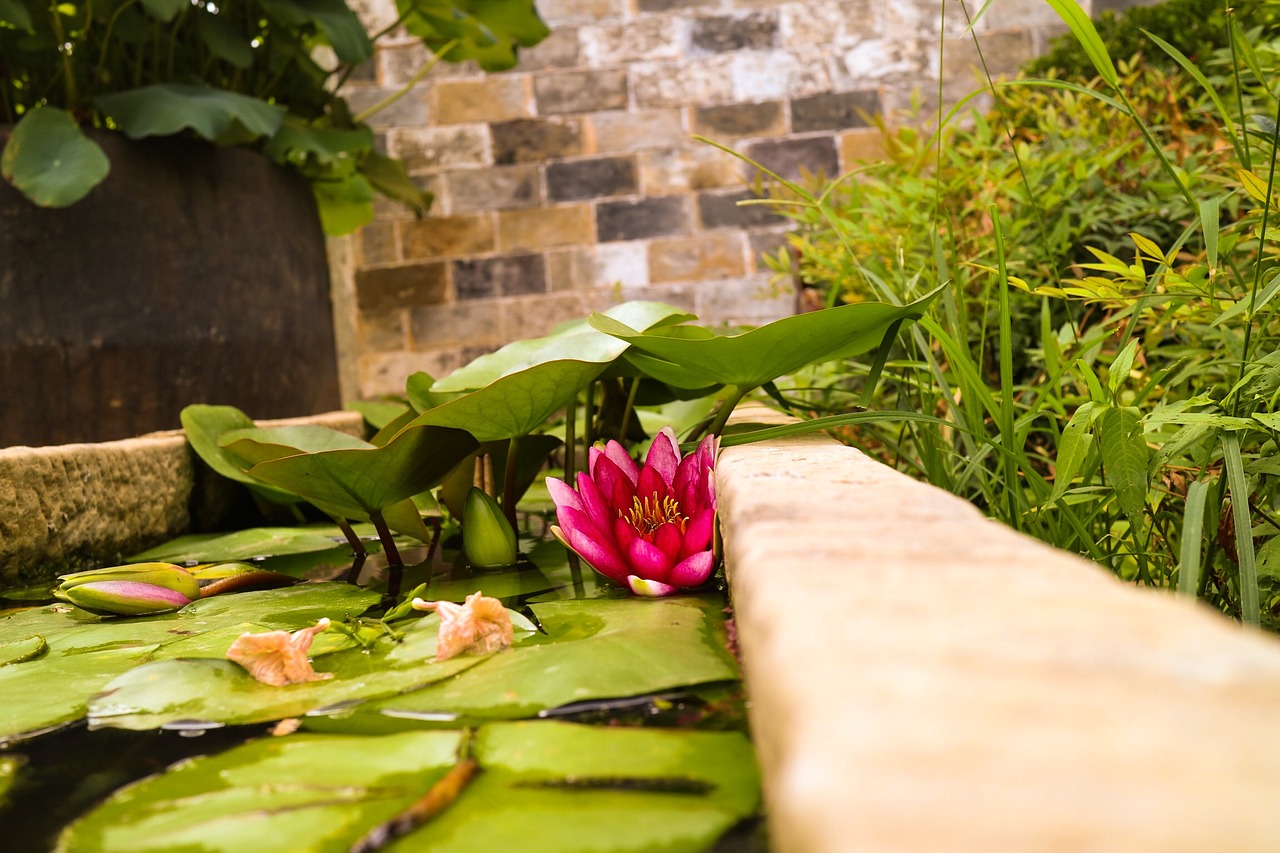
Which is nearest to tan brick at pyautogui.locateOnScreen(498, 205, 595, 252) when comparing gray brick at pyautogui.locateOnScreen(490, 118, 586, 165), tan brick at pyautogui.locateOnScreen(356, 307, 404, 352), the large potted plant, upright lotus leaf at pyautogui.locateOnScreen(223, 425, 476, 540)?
gray brick at pyautogui.locateOnScreen(490, 118, 586, 165)

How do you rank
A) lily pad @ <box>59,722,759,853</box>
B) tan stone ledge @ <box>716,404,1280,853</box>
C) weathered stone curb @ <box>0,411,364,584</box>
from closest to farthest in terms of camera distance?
tan stone ledge @ <box>716,404,1280,853</box> → lily pad @ <box>59,722,759,853</box> → weathered stone curb @ <box>0,411,364,584</box>

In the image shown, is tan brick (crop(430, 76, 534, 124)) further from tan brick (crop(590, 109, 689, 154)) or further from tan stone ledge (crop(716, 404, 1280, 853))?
tan stone ledge (crop(716, 404, 1280, 853))

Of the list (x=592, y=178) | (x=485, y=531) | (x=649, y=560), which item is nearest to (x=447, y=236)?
(x=592, y=178)

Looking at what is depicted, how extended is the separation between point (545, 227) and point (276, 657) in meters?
3.37

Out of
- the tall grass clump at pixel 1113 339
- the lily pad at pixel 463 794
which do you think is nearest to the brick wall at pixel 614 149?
the tall grass clump at pixel 1113 339

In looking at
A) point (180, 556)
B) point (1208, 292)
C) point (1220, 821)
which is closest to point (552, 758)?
point (1220, 821)

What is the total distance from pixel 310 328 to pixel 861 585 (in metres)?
2.01

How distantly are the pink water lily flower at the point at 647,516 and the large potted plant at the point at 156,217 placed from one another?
3.94 ft

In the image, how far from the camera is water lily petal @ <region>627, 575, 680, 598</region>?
758mm

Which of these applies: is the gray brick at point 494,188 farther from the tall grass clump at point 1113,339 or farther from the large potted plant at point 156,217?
the tall grass clump at point 1113,339

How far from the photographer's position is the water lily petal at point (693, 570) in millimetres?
761

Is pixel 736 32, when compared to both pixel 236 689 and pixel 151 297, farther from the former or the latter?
pixel 236 689

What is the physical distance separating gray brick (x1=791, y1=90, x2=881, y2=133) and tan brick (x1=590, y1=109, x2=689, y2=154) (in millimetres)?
481

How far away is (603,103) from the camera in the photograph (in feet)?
12.3
